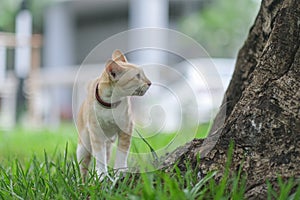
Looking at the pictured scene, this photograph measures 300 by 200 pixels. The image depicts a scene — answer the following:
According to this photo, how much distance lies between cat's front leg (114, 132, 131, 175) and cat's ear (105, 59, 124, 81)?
178mm

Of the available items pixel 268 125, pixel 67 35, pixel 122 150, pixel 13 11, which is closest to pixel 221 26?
pixel 67 35

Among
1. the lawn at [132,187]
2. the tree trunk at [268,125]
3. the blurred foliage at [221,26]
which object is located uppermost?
the blurred foliage at [221,26]

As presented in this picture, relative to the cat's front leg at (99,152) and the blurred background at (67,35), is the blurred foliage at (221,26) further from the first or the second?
the cat's front leg at (99,152)

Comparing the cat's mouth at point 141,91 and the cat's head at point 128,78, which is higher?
the cat's head at point 128,78

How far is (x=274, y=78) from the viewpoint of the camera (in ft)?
4.41

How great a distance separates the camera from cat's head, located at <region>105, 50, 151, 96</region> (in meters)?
1.28

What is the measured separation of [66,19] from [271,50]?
13.4 m

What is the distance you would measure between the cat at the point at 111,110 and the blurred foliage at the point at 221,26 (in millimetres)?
10021

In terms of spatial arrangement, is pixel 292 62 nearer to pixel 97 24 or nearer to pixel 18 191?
pixel 18 191

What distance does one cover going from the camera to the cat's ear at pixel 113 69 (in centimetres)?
127

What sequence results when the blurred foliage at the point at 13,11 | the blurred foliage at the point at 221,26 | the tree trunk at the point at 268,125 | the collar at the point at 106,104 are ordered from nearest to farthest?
the tree trunk at the point at 268,125 < the collar at the point at 106,104 < the blurred foliage at the point at 221,26 < the blurred foliage at the point at 13,11

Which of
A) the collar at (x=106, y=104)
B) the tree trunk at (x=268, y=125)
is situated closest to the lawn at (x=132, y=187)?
the tree trunk at (x=268, y=125)

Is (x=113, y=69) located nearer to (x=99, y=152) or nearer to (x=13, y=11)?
(x=99, y=152)

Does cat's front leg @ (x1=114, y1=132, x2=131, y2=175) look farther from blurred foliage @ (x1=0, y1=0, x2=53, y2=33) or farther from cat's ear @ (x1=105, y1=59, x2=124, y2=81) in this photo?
blurred foliage @ (x1=0, y1=0, x2=53, y2=33)
